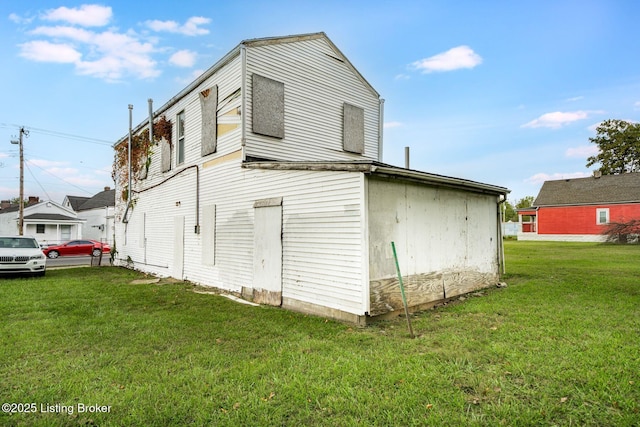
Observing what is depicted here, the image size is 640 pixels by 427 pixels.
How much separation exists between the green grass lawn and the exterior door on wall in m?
0.57

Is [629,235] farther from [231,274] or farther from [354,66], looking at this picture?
[231,274]

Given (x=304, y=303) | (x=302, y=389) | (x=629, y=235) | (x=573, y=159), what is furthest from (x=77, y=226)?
(x=573, y=159)

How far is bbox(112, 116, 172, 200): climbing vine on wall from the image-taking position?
1424 cm

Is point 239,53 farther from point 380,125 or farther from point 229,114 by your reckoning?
point 380,125

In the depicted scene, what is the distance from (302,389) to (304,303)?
3575 mm

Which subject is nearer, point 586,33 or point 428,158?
point 586,33

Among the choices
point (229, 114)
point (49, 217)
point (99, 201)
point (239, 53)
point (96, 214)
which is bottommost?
point (49, 217)

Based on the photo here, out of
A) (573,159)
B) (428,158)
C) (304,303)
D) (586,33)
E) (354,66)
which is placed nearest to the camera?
(304,303)

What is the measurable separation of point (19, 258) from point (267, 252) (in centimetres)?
1100

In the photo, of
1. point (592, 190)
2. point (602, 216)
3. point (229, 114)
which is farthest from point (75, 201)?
point (602, 216)

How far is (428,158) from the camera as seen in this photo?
19969 mm

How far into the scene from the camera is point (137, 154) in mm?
16344

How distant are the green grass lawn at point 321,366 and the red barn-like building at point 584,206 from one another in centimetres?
3121

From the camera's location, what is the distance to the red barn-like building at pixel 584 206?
31.0m
